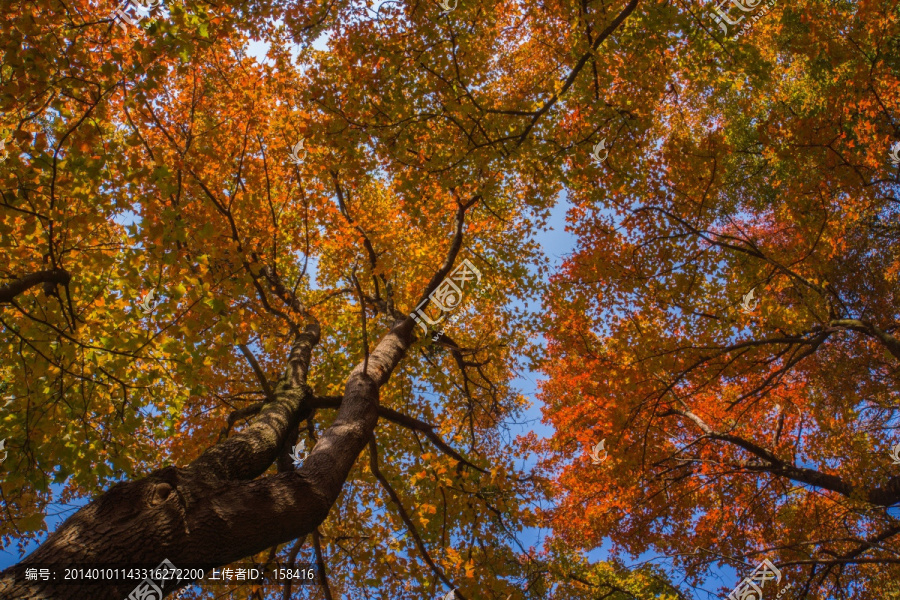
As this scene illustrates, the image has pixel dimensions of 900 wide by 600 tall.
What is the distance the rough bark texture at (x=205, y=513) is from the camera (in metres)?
2.37

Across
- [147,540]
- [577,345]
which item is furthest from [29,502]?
[577,345]

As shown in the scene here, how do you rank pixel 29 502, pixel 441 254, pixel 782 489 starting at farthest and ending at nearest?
pixel 441 254, pixel 782 489, pixel 29 502

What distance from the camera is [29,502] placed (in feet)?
16.6

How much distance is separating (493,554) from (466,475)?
1.02 meters

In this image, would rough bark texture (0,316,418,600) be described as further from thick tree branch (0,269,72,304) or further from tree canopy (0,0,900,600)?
thick tree branch (0,269,72,304)

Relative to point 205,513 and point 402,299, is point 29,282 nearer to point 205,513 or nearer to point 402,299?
point 205,513

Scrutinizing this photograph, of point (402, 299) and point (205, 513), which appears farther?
point (402, 299)

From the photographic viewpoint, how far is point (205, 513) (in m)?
2.90

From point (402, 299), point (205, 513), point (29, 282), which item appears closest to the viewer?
point (205, 513)

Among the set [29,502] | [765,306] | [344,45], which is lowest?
[29,502]

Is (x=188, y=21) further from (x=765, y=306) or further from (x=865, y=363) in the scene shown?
(x=865, y=363)

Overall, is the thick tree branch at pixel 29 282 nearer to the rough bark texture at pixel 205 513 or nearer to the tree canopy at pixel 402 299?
the tree canopy at pixel 402 299

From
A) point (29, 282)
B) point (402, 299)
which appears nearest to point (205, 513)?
point (29, 282)

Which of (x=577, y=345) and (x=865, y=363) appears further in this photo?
(x=577, y=345)
